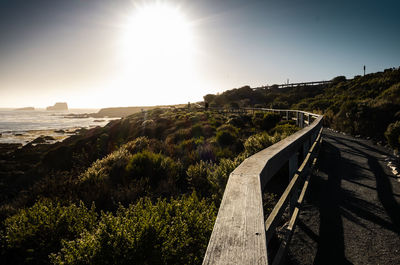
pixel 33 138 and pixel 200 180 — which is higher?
pixel 200 180

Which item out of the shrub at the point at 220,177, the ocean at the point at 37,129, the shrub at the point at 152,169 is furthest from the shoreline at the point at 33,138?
the shrub at the point at 220,177

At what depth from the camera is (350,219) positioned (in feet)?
11.5

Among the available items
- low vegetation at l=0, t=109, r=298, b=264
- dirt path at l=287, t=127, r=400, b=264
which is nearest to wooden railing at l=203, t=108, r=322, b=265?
low vegetation at l=0, t=109, r=298, b=264

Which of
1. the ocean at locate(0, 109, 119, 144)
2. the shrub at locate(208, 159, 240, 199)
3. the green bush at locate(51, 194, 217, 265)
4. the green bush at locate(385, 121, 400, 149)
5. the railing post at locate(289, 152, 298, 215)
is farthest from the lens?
the ocean at locate(0, 109, 119, 144)

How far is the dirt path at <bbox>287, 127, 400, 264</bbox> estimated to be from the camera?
269 centimetres

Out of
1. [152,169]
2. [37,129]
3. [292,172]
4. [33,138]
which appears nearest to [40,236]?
[152,169]

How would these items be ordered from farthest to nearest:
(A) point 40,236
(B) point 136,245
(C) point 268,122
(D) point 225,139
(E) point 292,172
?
1. (C) point 268,122
2. (D) point 225,139
3. (A) point 40,236
4. (E) point 292,172
5. (B) point 136,245

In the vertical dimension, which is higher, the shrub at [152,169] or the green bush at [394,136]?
the green bush at [394,136]

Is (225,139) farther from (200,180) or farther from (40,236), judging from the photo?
(40,236)

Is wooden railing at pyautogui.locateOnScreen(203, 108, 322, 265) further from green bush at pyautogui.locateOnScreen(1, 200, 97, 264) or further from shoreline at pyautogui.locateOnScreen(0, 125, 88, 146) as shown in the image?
shoreline at pyautogui.locateOnScreen(0, 125, 88, 146)

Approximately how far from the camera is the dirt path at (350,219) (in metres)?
2.69

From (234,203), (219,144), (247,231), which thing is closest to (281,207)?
(234,203)

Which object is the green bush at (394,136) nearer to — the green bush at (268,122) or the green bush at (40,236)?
the green bush at (268,122)

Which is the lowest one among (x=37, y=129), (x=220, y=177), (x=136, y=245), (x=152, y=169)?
(x=37, y=129)
